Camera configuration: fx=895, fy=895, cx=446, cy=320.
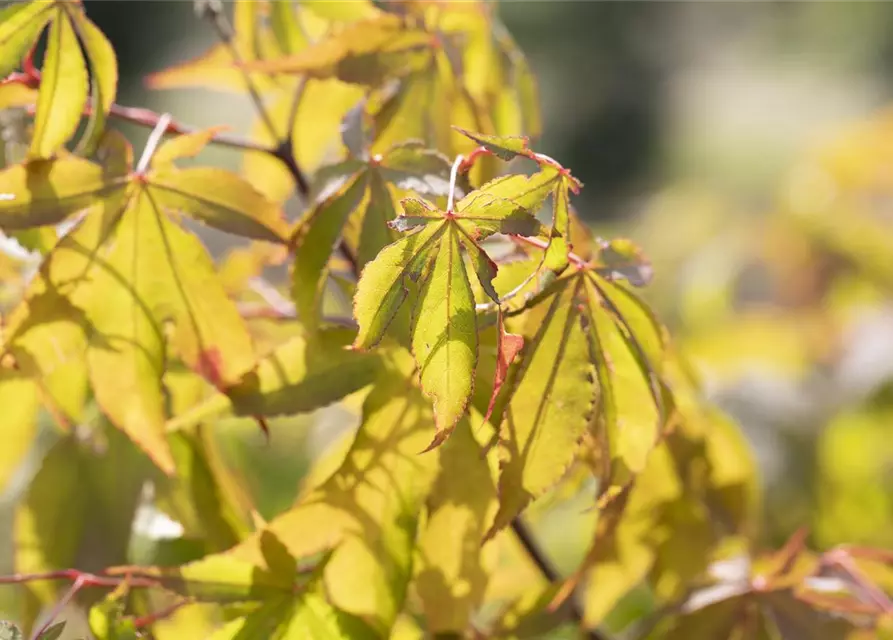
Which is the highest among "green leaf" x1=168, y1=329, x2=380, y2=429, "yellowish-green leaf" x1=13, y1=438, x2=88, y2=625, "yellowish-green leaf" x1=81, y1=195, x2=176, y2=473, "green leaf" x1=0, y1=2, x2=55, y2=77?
"green leaf" x1=0, y1=2, x2=55, y2=77

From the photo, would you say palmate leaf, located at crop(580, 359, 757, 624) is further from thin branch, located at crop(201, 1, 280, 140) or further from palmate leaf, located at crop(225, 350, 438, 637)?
thin branch, located at crop(201, 1, 280, 140)

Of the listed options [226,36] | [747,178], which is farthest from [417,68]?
[747,178]

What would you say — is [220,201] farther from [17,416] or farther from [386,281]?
[17,416]

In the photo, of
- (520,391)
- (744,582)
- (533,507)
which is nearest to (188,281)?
(520,391)

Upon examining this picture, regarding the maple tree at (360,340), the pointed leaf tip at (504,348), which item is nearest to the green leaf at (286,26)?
the maple tree at (360,340)

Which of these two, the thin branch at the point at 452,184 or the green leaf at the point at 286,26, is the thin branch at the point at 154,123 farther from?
the thin branch at the point at 452,184

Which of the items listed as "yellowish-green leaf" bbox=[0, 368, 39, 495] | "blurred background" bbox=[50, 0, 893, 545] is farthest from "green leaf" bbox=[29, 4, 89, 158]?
"blurred background" bbox=[50, 0, 893, 545]
